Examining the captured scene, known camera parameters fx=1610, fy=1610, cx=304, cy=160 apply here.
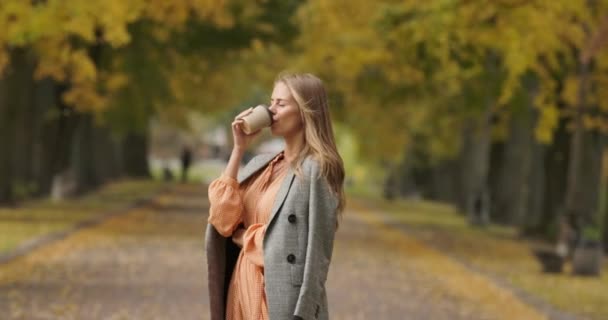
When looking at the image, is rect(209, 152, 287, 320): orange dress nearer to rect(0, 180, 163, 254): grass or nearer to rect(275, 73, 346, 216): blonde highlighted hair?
rect(275, 73, 346, 216): blonde highlighted hair

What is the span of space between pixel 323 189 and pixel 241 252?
49cm

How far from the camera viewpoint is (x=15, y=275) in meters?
18.6

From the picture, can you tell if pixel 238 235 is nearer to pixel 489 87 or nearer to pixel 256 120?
pixel 256 120

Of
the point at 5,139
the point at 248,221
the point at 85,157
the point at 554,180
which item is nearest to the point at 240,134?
the point at 248,221

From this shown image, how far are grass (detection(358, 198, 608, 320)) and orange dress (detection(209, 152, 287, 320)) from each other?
393 inches

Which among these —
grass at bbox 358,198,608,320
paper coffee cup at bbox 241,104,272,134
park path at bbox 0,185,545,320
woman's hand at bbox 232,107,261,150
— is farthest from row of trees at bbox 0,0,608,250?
paper coffee cup at bbox 241,104,272,134

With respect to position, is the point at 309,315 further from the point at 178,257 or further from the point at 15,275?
the point at 178,257

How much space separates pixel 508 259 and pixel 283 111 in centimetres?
2019

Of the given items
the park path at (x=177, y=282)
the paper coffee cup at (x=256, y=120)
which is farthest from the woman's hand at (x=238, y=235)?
the park path at (x=177, y=282)

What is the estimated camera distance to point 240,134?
6.15 meters

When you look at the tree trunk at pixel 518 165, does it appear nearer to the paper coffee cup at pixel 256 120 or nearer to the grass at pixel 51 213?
the grass at pixel 51 213

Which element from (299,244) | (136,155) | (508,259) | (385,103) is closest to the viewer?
(299,244)

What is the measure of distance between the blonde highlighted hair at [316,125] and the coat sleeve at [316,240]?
0.05m

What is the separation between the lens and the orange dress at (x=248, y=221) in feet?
20.9
